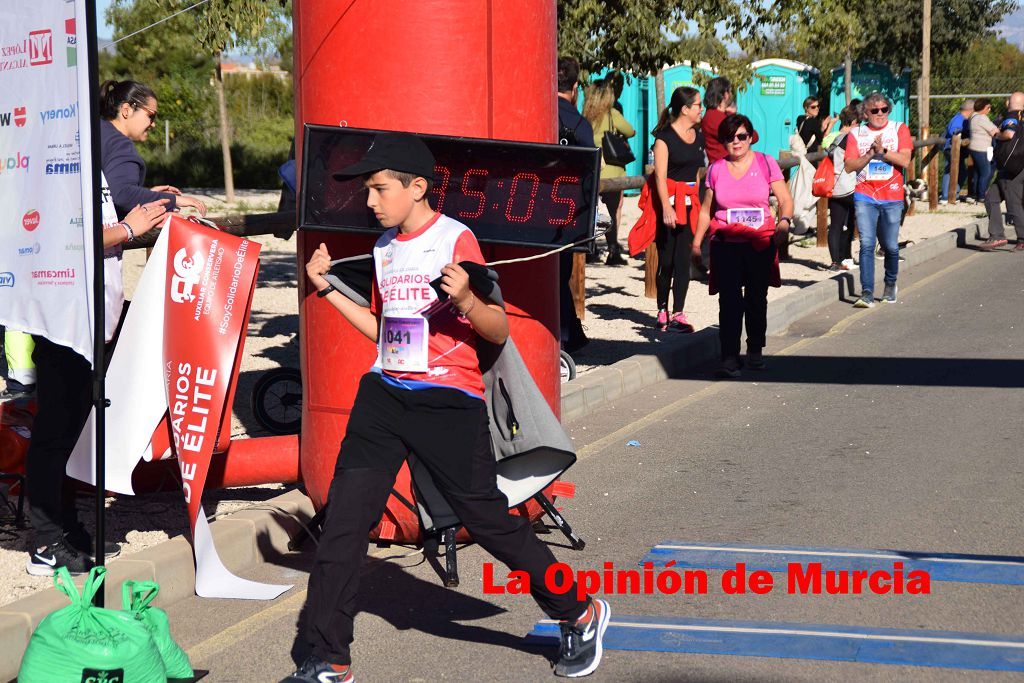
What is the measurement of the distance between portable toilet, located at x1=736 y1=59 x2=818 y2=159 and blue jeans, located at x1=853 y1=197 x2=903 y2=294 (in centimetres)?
1669

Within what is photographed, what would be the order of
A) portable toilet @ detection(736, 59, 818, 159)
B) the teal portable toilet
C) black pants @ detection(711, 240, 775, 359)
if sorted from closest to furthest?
1. black pants @ detection(711, 240, 775, 359)
2. portable toilet @ detection(736, 59, 818, 159)
3. the teal portable toilet

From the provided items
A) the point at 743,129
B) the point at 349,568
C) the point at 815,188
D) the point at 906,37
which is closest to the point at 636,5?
the point at 815,188

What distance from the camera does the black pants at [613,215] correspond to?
14938 mm

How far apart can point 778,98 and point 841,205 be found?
599 inches

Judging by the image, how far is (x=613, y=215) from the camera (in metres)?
15.9

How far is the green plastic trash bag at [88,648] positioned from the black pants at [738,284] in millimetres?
6585

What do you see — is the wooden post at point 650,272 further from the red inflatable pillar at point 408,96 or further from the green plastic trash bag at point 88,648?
the green plastic trash bag at point 88,648

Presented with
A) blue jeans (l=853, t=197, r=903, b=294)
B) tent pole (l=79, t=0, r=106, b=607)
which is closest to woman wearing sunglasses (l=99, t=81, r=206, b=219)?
tent pole (l=79, t=0, r=106, b=607)

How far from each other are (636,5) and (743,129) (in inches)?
203

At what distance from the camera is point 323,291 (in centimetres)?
479

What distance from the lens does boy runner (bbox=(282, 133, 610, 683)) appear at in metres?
4.55

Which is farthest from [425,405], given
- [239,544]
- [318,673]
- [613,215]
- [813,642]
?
[613,215]

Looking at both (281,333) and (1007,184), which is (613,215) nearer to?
(281,333)

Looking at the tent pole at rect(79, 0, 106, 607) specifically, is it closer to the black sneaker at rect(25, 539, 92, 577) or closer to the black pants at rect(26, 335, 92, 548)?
the black sneaker at rect(25, 539, 92, 577)
